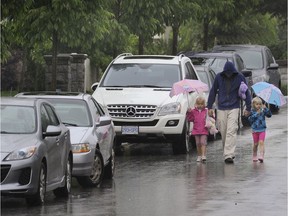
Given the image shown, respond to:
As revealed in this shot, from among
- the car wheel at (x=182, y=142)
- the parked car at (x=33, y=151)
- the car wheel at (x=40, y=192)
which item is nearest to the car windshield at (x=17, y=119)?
the parked car at (x=33, y=151)

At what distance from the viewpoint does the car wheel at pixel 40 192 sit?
502 inches

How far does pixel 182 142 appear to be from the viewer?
20250mm

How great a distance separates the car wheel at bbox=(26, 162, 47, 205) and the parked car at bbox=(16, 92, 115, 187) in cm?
193

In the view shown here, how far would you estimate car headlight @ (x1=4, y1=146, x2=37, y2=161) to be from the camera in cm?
1237

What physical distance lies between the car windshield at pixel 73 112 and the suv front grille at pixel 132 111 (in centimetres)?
355

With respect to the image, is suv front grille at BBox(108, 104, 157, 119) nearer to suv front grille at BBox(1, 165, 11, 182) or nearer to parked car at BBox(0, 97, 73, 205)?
parked car at BBox(0, 97, 73, 205)

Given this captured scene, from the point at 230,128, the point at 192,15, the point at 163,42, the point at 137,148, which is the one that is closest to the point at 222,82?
the point at 230,128

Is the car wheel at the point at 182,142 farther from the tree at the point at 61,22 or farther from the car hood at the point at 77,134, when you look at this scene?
the car hood at the point at 77,134

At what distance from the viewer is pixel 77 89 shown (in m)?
31.7

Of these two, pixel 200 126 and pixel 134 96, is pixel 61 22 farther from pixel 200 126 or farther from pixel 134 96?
pixel 200 126

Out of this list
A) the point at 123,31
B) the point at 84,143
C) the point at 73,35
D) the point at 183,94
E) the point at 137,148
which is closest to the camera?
the point at 84,143

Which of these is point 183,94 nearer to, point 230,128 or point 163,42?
point 230,128

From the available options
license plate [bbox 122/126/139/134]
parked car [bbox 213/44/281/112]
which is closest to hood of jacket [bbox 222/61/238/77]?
license plate [bbox 122/126/139/134]

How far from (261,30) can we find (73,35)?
1064 inches
